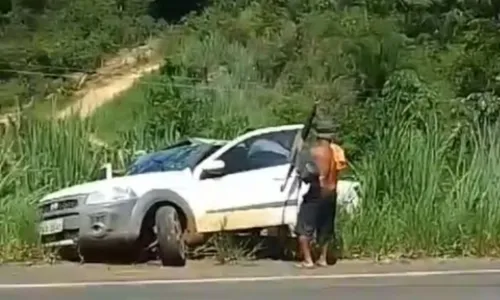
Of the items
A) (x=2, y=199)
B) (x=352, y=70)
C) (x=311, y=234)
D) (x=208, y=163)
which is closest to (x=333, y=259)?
(x=311, y=234)

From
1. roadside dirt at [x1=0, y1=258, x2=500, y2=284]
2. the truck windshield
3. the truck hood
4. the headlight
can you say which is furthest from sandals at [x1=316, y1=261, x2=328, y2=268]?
the headlight

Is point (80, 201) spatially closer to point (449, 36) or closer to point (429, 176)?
point (429, 176)

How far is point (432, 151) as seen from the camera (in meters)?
17.9

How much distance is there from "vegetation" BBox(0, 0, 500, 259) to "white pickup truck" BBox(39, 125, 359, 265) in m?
0.90

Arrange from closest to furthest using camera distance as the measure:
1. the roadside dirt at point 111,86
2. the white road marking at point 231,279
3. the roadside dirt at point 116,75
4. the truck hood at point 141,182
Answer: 1. the white road marking at point 231,279
2. the truck hood at point 141,182
3. the roadside dirt at point 111,86
4. the roadside dirt at point 116,75

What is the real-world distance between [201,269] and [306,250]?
129 cm

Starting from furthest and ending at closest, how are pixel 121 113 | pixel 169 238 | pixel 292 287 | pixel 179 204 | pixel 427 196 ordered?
1. pixel 121 113
2. pixel 427 196
3. pixel 179 204
4. pixel 169 238
5. pixel 292 287

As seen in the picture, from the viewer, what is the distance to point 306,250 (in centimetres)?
1494

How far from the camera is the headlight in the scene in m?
15.3

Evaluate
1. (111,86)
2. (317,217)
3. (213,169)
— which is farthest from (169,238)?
(111,86)

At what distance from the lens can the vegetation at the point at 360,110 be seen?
16.7 m

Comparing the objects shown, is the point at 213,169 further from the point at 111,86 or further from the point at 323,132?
the point at 111,86

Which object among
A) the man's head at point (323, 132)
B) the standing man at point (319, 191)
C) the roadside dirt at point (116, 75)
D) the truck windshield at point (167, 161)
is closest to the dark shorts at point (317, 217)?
the standing man at point (319, 191)

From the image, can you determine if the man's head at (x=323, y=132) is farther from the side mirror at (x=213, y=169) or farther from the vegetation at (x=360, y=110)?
the vegetation at (x=360, y=110)
